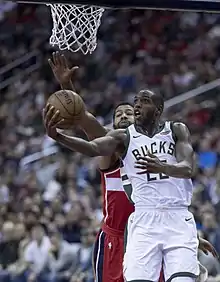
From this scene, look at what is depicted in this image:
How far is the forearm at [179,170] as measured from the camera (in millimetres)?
6688

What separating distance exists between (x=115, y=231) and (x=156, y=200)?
1.00 m

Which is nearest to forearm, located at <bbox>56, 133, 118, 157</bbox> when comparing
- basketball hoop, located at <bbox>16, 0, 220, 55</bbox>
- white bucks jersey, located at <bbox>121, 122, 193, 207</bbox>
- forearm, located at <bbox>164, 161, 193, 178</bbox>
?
white bucks jersey, located at <bbox>121, 122, 193, 207</bbox>

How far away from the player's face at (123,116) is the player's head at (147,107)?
0.66 meters

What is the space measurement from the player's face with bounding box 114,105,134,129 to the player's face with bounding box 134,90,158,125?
0.67m

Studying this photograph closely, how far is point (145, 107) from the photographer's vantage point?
7207mm

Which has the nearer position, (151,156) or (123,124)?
(151,156)

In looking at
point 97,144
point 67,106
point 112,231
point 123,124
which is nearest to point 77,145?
point 97,144

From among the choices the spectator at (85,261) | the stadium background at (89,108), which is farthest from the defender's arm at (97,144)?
the spectator at (85,261)

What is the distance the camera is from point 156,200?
7082mm

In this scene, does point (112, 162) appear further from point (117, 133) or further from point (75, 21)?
point (75, 21)

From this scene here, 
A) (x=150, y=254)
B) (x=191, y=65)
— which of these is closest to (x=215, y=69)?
(x=191, y=65)

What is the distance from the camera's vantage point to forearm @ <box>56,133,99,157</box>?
6.70m

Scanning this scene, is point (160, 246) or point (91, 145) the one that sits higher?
point (91, 145)

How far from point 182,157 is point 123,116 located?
3.38 ft
